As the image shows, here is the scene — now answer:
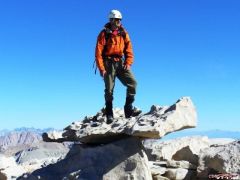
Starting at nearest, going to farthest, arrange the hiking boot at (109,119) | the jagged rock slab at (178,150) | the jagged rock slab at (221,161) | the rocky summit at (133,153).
Result: the rocky summit at (133,153) → the jagged rock slab at (221,161) → the hiking boot at (109,119) → the jagged rock slab at (178,150)

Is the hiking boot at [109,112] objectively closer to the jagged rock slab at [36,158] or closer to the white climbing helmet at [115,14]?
the white climbing helmet at [115,14]

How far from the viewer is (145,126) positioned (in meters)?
14.8

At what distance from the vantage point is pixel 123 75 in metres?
17.4

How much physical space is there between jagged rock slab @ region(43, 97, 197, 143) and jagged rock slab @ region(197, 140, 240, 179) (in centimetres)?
191

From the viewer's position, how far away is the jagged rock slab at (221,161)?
16328 mm

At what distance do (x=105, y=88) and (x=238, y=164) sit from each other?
4978mm

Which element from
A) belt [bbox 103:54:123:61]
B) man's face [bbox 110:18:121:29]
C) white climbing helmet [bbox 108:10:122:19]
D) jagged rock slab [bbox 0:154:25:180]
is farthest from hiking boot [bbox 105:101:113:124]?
jagged rock slab [bbox 0:154:25:180]

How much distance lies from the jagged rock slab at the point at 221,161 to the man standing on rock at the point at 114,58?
2989 mm

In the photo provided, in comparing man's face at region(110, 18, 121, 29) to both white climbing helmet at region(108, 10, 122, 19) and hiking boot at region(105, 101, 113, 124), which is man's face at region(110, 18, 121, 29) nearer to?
white climbing helmet at region(108, 10, 122, 19)

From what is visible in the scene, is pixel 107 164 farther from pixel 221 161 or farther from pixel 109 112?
pixel 221 161

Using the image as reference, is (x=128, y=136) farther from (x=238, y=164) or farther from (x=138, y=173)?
(x=238, y=164)

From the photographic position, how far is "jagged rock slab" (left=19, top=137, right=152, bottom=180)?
15.3 m

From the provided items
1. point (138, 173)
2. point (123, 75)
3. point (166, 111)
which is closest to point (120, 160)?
point (138, 173)

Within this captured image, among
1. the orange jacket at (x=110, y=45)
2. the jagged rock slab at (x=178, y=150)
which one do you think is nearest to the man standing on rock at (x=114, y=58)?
the orange jacket at (x=110, y=45)
